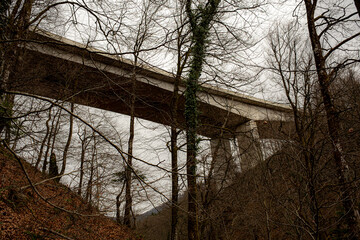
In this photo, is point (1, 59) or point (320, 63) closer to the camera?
point (1, 59)

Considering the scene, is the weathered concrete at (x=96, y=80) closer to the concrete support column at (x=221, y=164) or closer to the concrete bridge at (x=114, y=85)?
the concrete bridge at (x=114, y=85)

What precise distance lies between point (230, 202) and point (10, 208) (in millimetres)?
7170

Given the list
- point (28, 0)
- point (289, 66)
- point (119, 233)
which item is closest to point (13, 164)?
point (119, 233)

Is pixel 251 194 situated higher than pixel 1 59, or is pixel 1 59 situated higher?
pixel 1 59

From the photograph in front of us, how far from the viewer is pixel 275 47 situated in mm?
9656

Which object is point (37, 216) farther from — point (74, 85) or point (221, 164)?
point (74, 85)

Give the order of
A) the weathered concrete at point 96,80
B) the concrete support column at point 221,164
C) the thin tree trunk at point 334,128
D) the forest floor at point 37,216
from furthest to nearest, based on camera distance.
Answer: the concrete support column at point 221,164, the forest floor at point 37,216, the thin tree trunk at point 334,128, the weathered concrete at point 96,80

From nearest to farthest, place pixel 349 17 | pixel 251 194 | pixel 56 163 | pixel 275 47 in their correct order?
pixel 349 17 → pixel 251 194 → pixel 275 47 → pixel 56 163

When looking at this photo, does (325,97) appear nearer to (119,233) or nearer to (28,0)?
(28,0)

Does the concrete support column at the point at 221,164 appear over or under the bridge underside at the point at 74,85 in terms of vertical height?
under

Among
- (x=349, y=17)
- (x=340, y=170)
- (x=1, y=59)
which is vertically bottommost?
(x=340, y=170)

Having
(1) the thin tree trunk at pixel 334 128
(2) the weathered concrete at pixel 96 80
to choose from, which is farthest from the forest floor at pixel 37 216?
(1) the thin tree trunk at pixel 334 128

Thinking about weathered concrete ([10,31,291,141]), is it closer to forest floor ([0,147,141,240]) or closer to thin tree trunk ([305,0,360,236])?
thin tree trunk ([305,0,360,236])

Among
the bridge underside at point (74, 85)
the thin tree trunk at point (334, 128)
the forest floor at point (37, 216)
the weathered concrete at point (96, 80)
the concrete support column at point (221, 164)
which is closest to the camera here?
the weathered concrete at point (96, 80)
